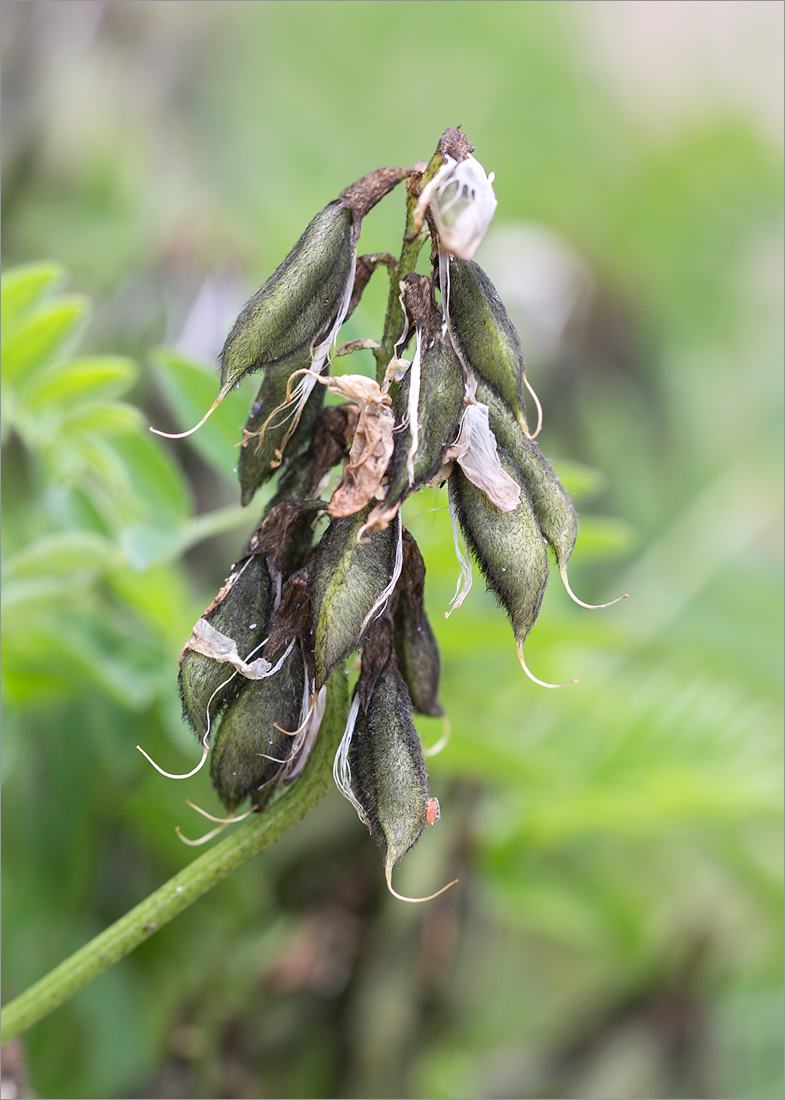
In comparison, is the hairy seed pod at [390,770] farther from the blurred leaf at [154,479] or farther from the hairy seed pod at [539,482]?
the blurred leaf at [154,479]

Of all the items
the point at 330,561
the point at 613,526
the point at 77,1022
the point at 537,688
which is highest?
the point at 330,561

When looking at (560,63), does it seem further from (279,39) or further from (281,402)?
(281,402)

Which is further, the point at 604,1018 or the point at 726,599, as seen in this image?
the point at 726,599

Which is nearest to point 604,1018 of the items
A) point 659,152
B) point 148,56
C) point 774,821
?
point 774,821

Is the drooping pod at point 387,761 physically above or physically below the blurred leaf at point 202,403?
above

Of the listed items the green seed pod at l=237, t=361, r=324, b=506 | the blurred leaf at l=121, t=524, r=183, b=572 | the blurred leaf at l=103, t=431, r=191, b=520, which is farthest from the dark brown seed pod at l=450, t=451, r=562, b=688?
the blurred leaf at l=103, t=431, r=191, b=520

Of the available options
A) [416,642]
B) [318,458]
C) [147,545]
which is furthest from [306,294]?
[147,545]

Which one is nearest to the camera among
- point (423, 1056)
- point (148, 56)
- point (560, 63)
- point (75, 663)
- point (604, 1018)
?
point (75, 663)

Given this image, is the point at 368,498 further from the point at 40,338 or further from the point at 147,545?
the point at 40,338

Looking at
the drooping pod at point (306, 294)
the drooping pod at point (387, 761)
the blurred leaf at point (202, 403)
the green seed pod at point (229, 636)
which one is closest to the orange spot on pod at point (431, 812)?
the drooping pod at point (387, 761)
